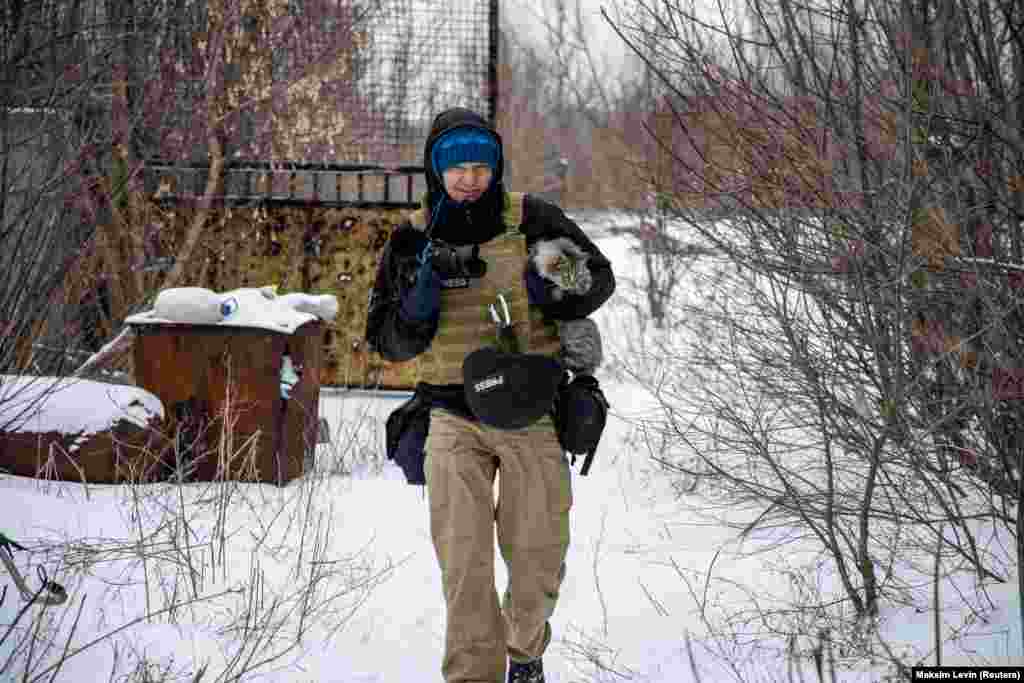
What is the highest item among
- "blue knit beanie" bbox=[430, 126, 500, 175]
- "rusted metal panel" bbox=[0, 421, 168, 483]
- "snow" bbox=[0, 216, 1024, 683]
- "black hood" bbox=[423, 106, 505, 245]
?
A: "blue knit beanie" bbox=[430, 126, 500, 175]

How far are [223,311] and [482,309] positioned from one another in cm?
285

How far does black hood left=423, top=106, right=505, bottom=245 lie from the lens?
334 centimetres

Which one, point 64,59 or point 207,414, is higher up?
point 64,59

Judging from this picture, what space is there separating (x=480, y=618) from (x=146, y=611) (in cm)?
126

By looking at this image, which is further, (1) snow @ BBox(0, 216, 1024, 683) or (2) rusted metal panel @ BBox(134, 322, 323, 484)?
(2) rusted metal panel @ BBox(134, 322, 323, 484)

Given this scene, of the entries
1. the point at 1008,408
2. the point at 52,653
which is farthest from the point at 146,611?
the point at 1008,408

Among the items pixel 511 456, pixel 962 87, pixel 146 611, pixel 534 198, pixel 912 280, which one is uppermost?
pixel 962 87

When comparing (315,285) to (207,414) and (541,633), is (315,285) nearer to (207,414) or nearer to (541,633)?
(207,414)

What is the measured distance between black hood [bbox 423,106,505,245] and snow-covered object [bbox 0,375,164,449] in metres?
2.75

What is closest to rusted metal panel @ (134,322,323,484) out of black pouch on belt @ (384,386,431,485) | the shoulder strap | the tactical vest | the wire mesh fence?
black pouch on belt @ (384,386,431,485)

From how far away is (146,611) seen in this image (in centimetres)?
368

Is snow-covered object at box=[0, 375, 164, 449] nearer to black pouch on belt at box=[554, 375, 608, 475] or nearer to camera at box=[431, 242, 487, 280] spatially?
camera at box=[431, 242, 487, 280]

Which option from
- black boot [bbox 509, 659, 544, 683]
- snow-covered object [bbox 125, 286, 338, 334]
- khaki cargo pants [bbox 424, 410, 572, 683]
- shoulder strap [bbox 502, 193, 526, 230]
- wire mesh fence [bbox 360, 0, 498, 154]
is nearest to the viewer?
khaki cargo pants [bbox 424, 410, 572, 683]

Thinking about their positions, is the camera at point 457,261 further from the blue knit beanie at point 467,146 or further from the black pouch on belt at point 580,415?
the black pouch on belt at point 580,415
